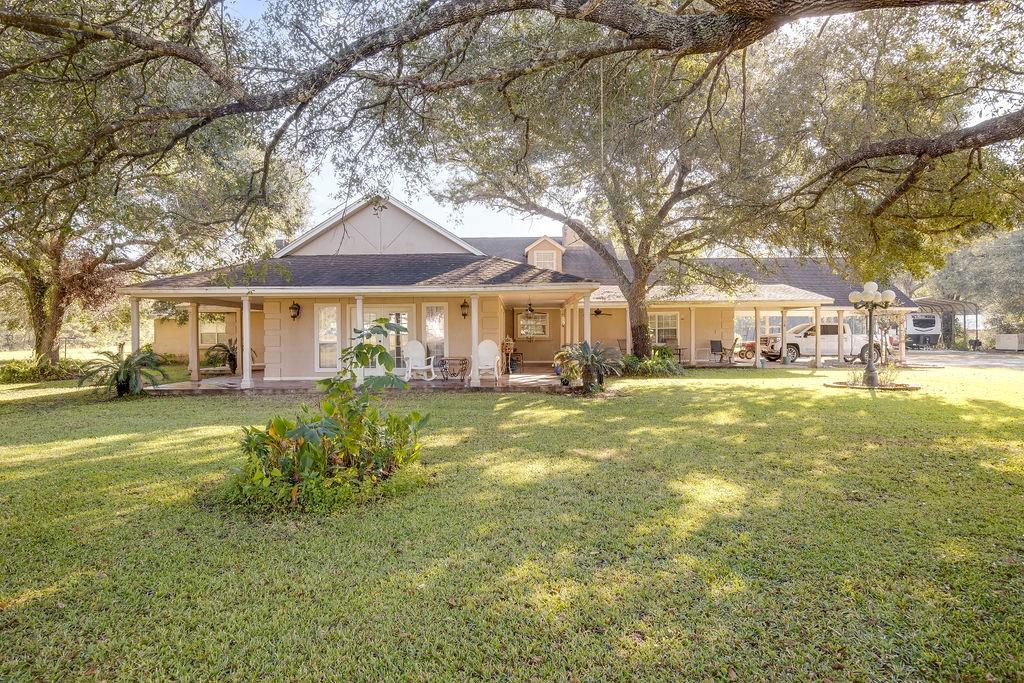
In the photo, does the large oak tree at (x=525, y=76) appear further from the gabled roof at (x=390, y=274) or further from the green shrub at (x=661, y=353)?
the green shrub at (x=661, y=353)

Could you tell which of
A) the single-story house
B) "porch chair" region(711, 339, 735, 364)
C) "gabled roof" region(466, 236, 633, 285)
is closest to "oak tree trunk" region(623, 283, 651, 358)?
the single-story house

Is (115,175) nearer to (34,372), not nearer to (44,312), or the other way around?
(34,372)

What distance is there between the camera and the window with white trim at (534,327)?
21031mm

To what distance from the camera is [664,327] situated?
2084cm

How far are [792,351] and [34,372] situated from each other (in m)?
27.1

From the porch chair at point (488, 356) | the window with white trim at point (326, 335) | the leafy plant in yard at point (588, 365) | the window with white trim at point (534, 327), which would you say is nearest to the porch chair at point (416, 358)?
the porch chair at point (488, 356)

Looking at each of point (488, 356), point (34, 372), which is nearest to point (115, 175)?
point (488, 356)

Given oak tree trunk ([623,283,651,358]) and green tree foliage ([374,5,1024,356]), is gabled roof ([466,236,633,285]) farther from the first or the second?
green tree foliage ([374,5,1024,356])

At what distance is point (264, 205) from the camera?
6398 mm

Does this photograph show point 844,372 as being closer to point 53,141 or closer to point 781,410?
point 781,410

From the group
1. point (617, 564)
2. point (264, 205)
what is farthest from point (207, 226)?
point (617, 564)

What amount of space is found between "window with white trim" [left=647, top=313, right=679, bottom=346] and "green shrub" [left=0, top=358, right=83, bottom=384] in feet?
67.3

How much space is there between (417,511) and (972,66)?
994cm

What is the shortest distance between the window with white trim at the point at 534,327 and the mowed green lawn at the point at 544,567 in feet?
46.5
